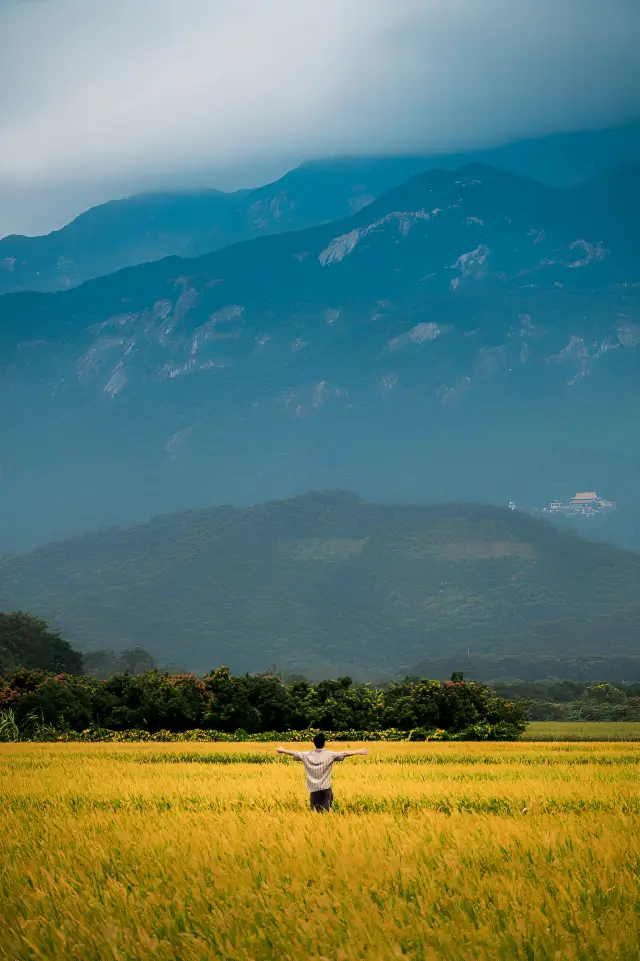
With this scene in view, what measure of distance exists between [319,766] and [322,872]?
4.88m

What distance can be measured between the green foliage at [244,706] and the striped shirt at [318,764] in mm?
30413

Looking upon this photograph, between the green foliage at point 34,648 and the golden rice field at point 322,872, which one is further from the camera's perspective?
the green foliage at point 34,648

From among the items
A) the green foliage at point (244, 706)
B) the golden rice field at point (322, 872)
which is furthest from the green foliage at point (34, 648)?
the golden rice field at point (322, 872)

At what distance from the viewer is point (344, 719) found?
48.9 meters

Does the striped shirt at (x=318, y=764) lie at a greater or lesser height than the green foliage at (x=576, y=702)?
greater

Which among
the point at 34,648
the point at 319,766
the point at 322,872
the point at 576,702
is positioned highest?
the point at 34,648

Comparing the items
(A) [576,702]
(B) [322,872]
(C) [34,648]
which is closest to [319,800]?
(B) [322,872]

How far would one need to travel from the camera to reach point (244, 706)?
50.8 meters

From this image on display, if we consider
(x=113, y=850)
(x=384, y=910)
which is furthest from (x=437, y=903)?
(x=113, y=850)

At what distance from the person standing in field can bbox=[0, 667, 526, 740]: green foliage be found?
30.1 meters

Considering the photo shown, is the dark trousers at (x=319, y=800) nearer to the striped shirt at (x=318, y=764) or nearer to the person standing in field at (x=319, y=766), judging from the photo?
the person standing in field at (x=319, y=766)

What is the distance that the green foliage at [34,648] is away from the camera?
95500 millimetres

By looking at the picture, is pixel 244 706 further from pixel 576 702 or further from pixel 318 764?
pixel 576 702

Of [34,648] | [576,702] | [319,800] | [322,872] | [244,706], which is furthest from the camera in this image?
[576,702]
